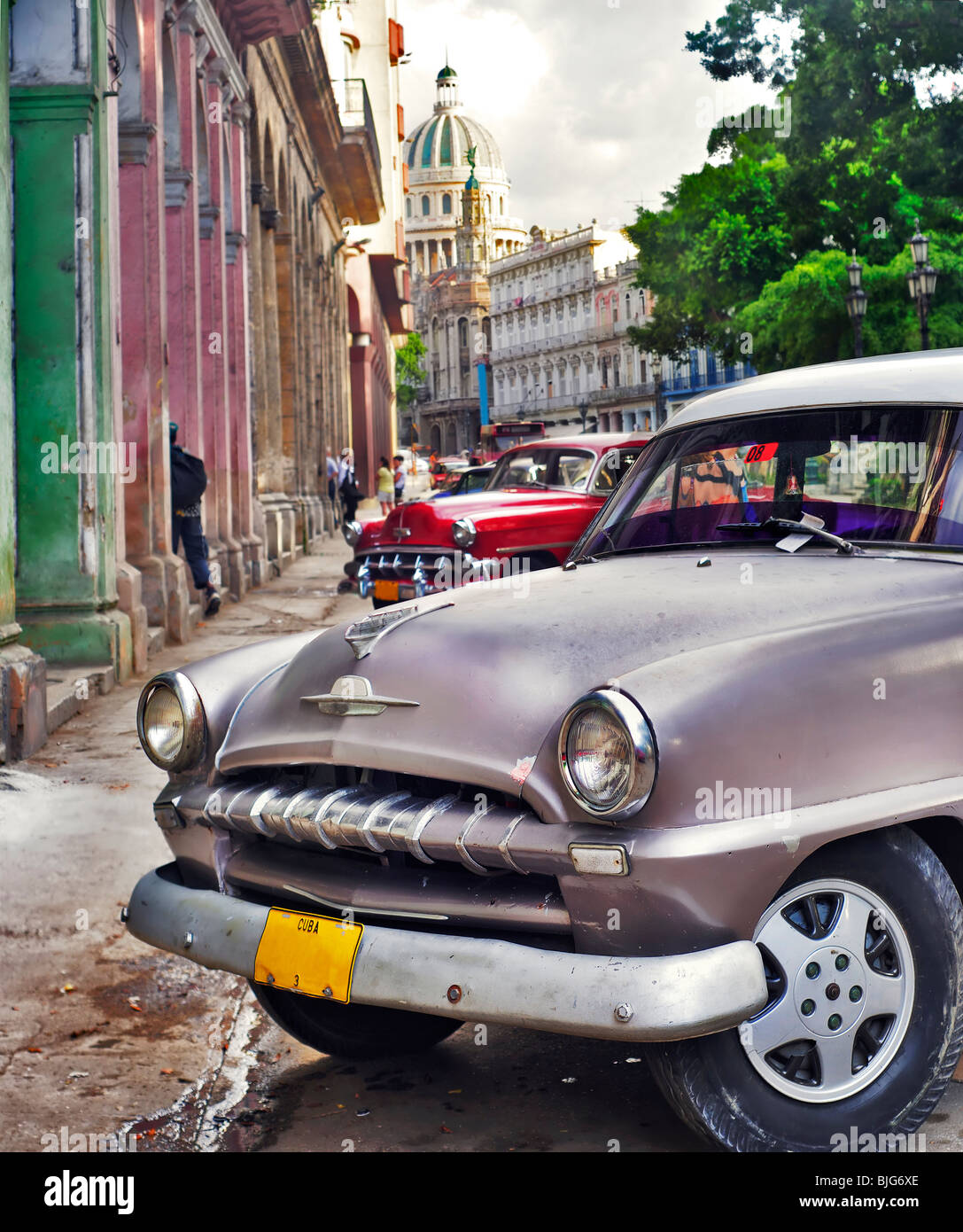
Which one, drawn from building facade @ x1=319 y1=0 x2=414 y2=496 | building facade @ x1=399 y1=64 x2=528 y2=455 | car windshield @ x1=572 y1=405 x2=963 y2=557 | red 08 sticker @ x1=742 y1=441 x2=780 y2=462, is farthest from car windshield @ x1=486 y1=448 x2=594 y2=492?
building facade @ x1=399 y1=64 x2=528 y2=455

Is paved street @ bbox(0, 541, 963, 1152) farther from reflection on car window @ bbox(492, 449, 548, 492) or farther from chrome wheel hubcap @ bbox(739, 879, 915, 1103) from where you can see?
reflection on car window @ bbox(492, 449, 548, 492)

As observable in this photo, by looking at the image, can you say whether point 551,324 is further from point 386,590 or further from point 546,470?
point 386,590

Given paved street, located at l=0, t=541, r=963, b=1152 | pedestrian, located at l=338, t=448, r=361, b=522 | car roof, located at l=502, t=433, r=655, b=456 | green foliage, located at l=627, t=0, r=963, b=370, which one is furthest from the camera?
pedestrian, located at l=338, t=448, r=361, b=522

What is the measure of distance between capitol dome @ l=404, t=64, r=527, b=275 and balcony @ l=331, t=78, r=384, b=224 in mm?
144271

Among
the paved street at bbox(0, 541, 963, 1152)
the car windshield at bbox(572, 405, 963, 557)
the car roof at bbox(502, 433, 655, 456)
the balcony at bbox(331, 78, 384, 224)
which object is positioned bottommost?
the paved street at bbox(0, 541, 963, 1152)

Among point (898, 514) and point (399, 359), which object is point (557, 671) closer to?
point (898, 514)

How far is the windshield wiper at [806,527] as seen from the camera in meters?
3.61

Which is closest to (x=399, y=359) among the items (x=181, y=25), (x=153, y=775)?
(x=181, y=25)

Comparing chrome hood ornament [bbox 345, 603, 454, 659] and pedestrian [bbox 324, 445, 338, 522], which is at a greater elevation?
pedestrian [bbox 324, 445, 338, 522]

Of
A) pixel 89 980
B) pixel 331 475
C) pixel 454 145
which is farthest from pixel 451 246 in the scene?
pixel 89 980

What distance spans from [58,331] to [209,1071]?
6.32m

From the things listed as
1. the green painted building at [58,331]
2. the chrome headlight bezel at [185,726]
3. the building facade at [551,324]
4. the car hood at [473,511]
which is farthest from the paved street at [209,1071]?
the building facade at [551,324]

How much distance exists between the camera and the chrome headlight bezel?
3.69m
